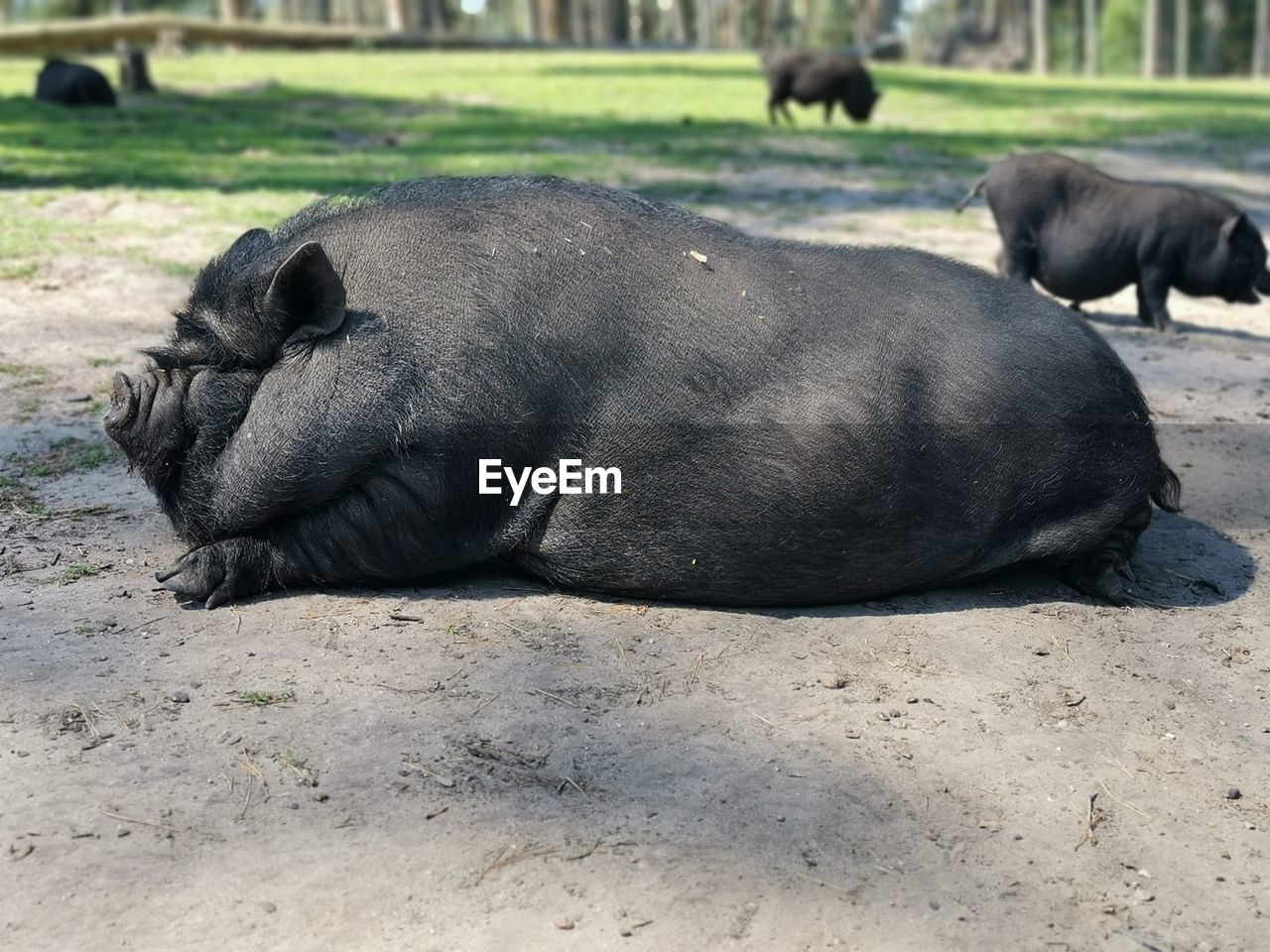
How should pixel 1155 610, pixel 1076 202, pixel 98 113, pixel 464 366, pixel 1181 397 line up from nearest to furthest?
pixel 464 366
pixel 1155 610
pixel 1181 397
pixel 1076 202
pixel 98 113

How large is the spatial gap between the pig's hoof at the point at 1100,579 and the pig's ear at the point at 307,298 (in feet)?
8.36

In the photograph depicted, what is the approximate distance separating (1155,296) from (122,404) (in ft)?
21.1

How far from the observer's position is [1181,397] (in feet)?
23.9

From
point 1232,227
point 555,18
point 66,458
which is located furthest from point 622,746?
point 555,18

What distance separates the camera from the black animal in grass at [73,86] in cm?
1742

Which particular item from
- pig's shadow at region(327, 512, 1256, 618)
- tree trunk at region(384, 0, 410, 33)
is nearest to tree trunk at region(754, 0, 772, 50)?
tree trunk at region(384, 0, 410, 33)

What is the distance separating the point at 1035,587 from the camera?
16.4 ft

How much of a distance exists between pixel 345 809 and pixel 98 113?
1528 cm

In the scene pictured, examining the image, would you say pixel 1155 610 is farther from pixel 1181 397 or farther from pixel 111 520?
pixel 111 520

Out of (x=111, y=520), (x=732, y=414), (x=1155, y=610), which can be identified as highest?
(x=732, y=414)

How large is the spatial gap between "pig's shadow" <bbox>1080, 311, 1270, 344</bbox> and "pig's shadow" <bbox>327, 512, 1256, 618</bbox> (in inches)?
152

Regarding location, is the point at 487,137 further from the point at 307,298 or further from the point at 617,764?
the point at 617,764

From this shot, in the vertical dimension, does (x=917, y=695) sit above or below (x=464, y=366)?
below

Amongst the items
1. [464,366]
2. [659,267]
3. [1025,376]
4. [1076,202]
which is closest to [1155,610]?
[1025,376]
